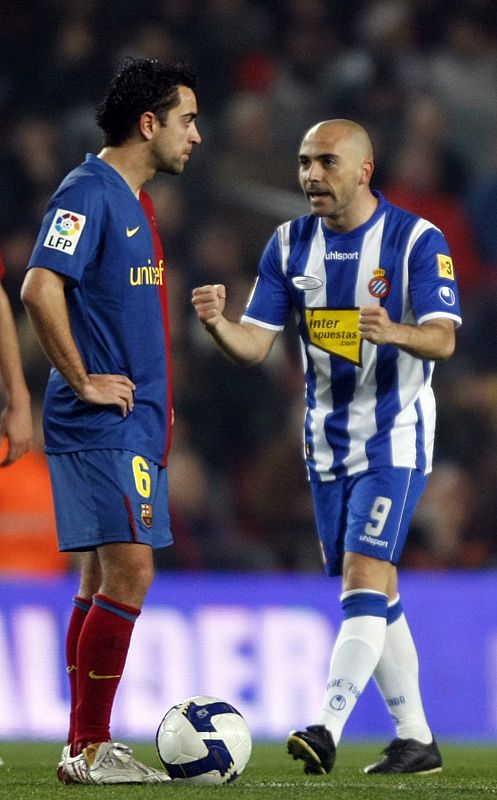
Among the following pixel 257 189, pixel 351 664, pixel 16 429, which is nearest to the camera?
pixel 16 429

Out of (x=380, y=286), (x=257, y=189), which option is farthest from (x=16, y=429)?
(x=257, y=189)

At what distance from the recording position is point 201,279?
8.82m

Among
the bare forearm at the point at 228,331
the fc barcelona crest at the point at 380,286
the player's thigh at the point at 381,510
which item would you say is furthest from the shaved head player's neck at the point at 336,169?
the player's thigh at the point at 381,510

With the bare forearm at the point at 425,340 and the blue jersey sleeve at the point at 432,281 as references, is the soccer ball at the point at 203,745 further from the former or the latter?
the blue jersey sleeve at the point at 432,281

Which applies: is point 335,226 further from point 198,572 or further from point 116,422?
point 198,572

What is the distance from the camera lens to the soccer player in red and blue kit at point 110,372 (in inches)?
157

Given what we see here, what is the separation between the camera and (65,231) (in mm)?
4004

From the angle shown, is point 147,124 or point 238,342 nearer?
point 147,124

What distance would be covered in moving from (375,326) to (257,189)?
500cm

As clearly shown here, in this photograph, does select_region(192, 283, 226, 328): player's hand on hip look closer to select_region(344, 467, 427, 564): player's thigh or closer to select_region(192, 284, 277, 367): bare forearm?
select_region(192, 284, 277, 367): bare forearm

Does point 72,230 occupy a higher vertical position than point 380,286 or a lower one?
higher

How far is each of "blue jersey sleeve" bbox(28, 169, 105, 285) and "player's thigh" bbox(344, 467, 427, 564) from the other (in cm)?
115

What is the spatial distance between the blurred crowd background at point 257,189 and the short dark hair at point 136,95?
3658 millimetres

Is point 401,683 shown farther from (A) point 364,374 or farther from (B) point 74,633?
(B) point 74,633
